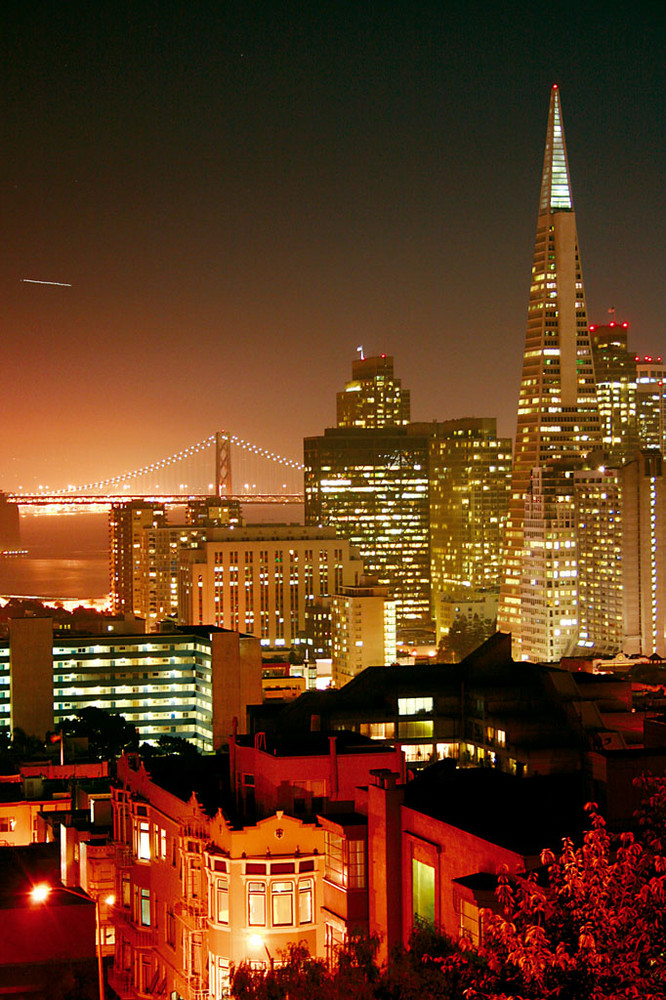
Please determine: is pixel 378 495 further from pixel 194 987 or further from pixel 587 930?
pixel 587 930

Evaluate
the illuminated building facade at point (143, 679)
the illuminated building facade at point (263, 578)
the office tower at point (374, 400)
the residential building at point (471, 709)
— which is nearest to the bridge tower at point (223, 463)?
the office tower at point (374, 400)

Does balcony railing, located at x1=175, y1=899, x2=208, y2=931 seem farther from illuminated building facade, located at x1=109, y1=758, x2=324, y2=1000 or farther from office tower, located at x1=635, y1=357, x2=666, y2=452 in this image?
office tower, located at x1=635, y1=357, x2=666, y2=452

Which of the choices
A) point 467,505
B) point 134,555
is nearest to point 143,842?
point 134,555

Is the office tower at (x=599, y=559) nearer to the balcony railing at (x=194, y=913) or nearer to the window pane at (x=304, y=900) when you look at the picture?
the balcony railing at (x=194, y=913)

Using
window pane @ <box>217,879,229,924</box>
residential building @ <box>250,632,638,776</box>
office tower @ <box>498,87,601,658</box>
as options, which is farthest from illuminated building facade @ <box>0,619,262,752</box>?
window pane @ <box>217,879,229,924</box>

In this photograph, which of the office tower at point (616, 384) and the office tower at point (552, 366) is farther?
the office tower at point (616, 384)

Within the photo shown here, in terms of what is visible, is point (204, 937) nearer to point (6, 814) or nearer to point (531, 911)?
point (531, 911)

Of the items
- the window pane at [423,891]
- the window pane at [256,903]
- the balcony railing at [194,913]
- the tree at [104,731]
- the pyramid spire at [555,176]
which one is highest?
the pyramid spire at [555,176]
